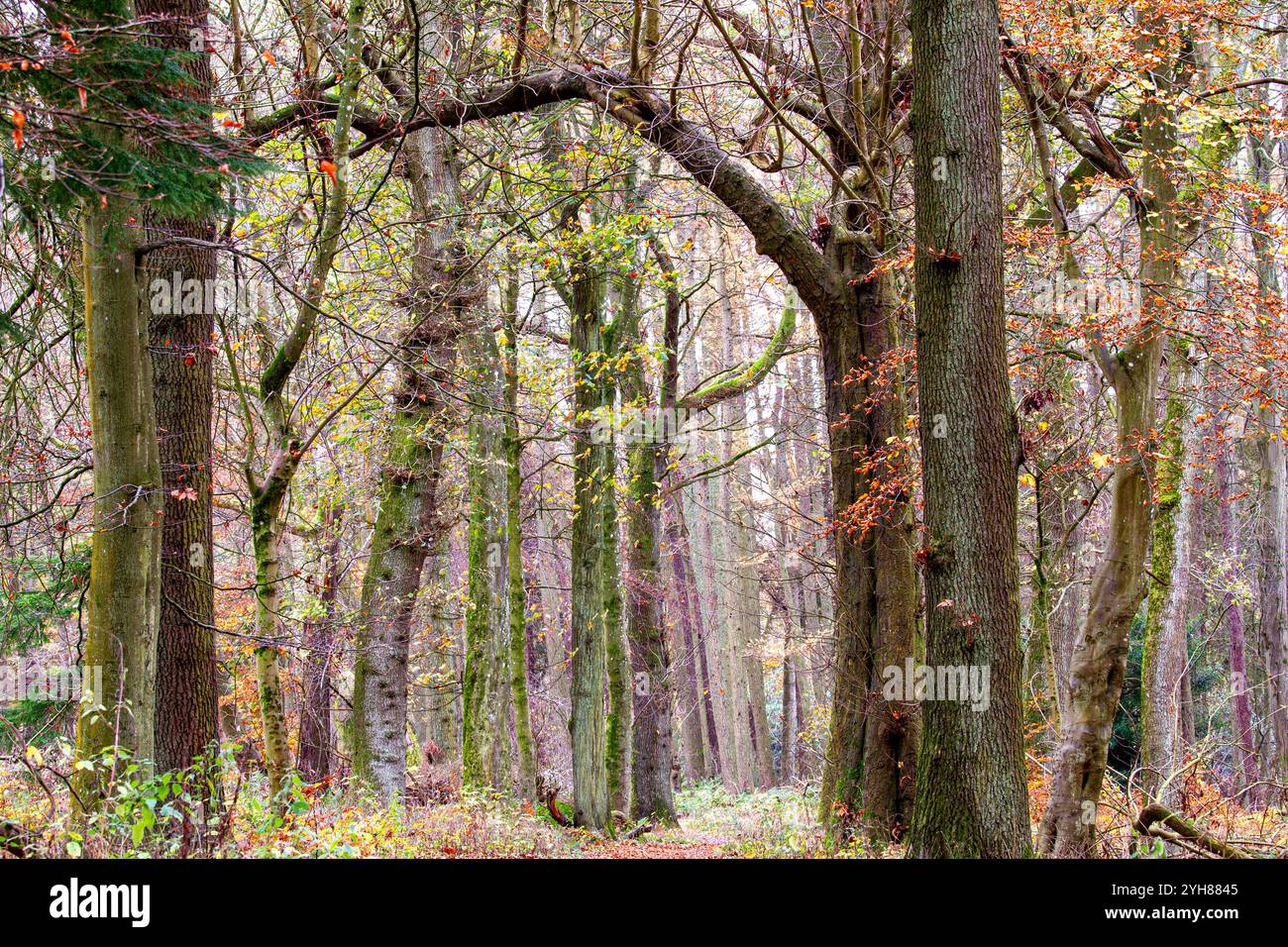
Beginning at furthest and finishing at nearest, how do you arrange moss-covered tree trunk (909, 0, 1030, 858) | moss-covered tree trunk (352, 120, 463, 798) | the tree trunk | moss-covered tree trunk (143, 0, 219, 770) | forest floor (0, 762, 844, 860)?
the tree trunk, moss-covered tree trunk (352, 120, 463, 798), moss-covered tree trunk (143, 0, 219, 770), moss-covered tree trunk (909, 0, 1030, 858), forest floor (0, 762, 844, 860)

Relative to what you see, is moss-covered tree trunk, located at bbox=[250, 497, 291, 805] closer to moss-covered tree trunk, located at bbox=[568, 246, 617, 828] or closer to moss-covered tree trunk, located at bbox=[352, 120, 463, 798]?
moss-covered tree trunk, located at bbox=[352, 120, 463, 798]

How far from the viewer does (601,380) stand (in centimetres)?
1320

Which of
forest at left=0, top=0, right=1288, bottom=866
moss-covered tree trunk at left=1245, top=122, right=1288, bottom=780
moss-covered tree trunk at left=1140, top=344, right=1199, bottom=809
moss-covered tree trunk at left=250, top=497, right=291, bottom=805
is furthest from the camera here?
moss-covered tree trunk at left=1245, top=122, right=1288, bottom=780

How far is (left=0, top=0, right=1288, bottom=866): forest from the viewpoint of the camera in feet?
19.5

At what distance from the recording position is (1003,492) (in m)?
6.07

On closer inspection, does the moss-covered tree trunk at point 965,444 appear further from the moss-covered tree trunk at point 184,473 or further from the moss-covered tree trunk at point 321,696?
the moss-covered tree trunk at point 321,696

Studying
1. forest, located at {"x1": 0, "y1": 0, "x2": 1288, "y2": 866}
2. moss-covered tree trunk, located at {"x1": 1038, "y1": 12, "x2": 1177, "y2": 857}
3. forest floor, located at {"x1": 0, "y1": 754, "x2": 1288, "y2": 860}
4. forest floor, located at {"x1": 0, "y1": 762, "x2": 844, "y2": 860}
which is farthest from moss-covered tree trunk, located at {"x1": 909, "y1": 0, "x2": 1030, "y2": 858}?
forest floor, located at {"x1": 0, "y1": 762, "x2": 844, "y2": 860}

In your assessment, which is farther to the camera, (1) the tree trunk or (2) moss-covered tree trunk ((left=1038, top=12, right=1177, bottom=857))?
(1) the tree trunk

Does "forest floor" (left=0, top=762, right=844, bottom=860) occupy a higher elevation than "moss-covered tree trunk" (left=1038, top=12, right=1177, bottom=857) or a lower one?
lower

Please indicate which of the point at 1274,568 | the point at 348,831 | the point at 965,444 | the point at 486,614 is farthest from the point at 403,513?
the point at 1274,568

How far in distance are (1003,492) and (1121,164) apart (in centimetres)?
457

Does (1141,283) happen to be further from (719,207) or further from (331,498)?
(331,498)

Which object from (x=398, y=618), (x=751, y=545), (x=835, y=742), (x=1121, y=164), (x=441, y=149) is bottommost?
(x=835, y=742)
